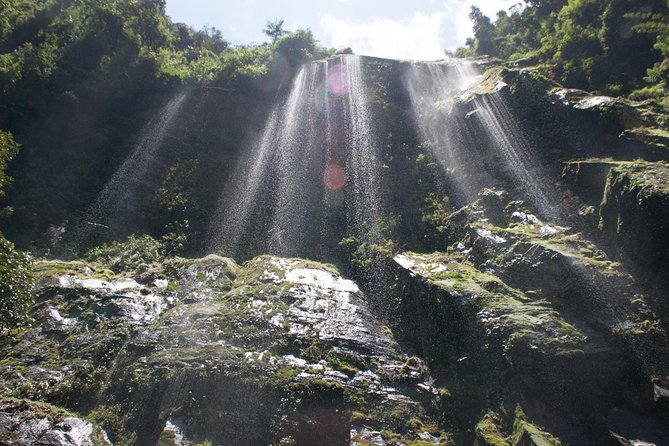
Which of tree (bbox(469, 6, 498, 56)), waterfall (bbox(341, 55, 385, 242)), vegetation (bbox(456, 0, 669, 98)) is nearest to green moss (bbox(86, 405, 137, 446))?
waterfall (bbox(341, 55, 385, 242))

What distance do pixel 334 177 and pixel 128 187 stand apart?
314 inches

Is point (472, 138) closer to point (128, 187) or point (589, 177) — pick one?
point (589, 177)

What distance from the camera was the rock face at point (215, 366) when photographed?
603cm

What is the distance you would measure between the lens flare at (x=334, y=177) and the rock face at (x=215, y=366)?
673cm

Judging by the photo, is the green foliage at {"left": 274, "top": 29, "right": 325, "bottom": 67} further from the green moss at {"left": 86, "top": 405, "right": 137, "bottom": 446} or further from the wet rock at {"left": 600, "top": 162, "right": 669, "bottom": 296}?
the green moss at {"left": 86, "top": 405, "right": 137, "bottom": 446}

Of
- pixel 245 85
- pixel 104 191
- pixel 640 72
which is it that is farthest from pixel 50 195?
pixel 640 72

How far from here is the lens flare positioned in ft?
51.7

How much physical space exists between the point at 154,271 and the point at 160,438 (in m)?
5.43

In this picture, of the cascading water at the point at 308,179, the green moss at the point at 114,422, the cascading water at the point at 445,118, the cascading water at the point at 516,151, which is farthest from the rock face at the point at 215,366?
the cascading water at the point at 445,118

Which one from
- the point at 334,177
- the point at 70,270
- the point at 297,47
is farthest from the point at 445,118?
the point at 70,270

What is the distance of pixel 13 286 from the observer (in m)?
6.91

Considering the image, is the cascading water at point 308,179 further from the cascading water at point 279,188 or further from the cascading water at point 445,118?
the cascading water at point 445,118

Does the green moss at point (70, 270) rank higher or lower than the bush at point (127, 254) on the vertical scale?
lower

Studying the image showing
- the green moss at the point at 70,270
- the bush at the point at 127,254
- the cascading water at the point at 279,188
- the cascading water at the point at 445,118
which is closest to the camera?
the green moss at the point at 70,270
